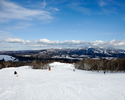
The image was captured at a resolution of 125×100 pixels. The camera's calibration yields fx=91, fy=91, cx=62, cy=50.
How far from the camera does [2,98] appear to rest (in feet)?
33.8

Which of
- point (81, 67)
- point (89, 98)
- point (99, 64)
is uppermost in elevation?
point (89, 98)

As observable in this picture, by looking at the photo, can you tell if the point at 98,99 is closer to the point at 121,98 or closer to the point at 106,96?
the point at 106,96

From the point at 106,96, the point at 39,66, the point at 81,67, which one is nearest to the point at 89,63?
the point at 81,67

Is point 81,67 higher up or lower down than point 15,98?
lower down

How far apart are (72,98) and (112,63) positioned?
5305 cm

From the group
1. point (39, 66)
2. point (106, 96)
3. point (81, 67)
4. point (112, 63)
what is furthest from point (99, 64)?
point (106, 96)

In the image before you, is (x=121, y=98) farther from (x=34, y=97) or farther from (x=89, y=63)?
(x=89, y=63)

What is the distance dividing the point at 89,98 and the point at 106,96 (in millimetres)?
2162

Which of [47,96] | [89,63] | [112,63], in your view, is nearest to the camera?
[47,96]

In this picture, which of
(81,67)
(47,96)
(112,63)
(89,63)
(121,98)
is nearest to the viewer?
(121,98)

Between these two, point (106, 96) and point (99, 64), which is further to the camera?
point (99, 64)

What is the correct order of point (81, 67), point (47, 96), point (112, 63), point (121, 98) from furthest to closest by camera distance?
point (81, 67)
point (112, 63)
point (47, 96)
point (121, 98)

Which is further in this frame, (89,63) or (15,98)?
(89,63)

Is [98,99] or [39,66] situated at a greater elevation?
[98,99]
